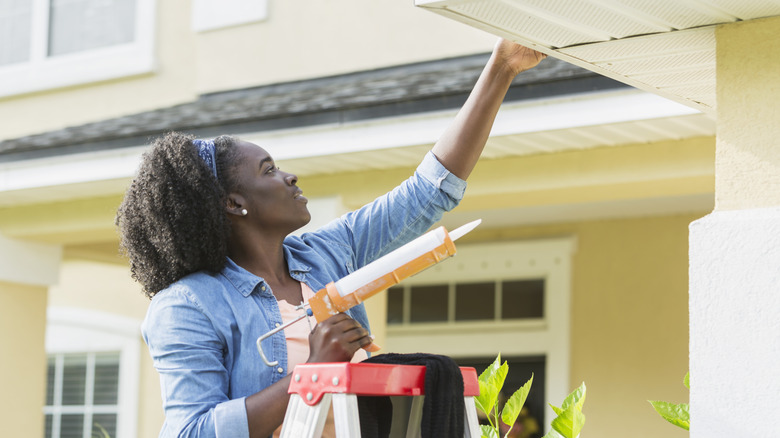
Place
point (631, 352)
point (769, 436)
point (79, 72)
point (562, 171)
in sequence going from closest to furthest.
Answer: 1. point (769, 436)
2. point (562, 171)
3. point (631, 352)
4. point (79, 72)

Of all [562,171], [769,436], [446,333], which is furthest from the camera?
[446,333]

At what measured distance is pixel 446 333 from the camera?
834 centimetres

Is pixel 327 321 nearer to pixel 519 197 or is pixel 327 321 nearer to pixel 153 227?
pixel 153 227

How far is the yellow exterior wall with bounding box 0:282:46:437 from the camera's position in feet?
24.2

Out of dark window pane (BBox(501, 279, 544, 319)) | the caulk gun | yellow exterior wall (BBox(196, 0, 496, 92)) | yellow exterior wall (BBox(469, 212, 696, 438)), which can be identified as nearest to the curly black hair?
the caulk gun

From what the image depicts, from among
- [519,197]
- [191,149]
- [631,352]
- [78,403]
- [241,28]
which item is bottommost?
[78,403]

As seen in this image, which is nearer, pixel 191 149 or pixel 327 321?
pixel 327 321

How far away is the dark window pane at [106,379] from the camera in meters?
10.0

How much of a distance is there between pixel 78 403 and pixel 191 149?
8.43 m

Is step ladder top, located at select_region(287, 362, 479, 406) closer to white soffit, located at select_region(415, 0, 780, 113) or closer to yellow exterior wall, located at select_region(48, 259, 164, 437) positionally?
white soffit, located at select_region(415, 0, 780, 113)

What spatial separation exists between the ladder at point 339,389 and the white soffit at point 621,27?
0.77m

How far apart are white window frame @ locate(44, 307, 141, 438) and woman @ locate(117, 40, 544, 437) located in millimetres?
7441

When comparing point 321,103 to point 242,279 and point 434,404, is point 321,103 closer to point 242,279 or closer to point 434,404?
point 242,279

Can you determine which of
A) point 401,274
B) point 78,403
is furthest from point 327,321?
point 78,403
